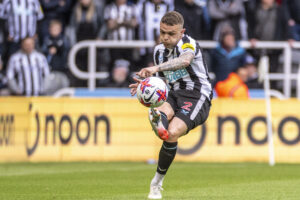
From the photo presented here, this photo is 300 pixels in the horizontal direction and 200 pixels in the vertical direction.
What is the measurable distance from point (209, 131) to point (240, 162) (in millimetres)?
950

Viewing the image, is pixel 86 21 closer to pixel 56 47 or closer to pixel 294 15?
pixel 56 47

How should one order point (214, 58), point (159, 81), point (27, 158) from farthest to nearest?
point (214, 58) → point (27, 158) → point (159, 81)

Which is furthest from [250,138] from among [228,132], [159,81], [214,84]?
[159,81]

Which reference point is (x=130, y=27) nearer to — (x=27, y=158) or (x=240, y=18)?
(x=240, y=18)

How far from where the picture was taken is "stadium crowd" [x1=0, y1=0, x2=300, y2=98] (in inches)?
683

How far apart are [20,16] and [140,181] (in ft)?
24.7

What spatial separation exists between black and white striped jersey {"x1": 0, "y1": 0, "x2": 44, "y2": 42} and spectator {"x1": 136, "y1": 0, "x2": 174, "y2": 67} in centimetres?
252

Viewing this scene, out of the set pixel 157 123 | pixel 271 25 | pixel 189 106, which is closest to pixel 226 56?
pixel 271 25

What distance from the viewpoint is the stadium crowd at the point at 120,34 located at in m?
17.4

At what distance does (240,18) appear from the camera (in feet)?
59.1

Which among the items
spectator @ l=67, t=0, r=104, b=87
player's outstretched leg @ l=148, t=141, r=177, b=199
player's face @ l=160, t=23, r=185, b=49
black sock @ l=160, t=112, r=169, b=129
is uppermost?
player's face @ l=160, t=23, r=185, b=49

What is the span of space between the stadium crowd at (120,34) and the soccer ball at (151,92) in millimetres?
8780

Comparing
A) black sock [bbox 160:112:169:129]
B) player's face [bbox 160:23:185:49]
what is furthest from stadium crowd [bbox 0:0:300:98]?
black sock [bbox 160:112:169:129]

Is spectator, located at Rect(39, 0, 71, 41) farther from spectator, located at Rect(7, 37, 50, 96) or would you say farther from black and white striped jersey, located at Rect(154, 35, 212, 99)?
black and white striped jersey, located at Rect(154, 35, 212, 99)
